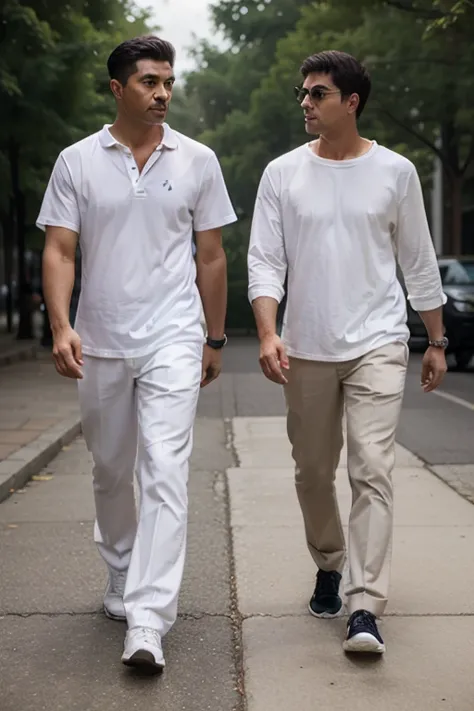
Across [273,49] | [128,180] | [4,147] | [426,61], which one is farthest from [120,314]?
[273,49]

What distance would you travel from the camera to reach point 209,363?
416 centimetres

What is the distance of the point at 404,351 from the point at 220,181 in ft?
2.90

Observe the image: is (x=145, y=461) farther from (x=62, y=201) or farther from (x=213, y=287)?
(x=62, y=201)

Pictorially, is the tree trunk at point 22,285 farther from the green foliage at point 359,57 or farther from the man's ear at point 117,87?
the man's ear at point 117,87

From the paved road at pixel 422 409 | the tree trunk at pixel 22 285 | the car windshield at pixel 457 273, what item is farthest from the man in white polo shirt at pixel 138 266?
the tree trunk at pixel 22 285

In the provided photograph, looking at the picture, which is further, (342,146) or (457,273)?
(457,273)

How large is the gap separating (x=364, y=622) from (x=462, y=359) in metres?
14.5

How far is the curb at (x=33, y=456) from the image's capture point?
7359 mm

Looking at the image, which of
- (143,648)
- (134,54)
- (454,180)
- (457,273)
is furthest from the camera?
(454,180)

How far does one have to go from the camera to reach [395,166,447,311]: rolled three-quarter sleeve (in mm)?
4059

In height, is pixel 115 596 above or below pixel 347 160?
below

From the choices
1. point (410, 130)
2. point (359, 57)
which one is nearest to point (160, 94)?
Result: point (359, 57)

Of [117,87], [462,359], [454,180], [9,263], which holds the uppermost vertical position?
[117,87]

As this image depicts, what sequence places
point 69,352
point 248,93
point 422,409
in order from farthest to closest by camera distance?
point 248,93 → point 422,409 → point 69,352
